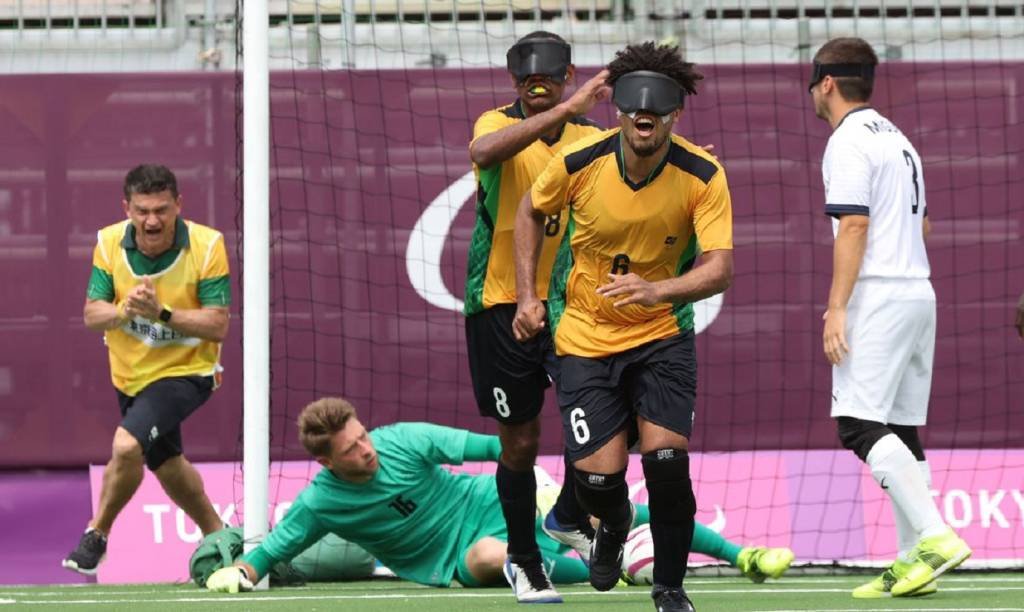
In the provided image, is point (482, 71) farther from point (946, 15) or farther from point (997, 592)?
point (997, 592)

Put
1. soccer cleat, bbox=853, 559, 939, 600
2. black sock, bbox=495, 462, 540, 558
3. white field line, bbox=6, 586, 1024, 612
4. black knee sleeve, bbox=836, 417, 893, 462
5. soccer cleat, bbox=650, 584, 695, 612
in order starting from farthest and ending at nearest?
white field line, bbox=6, 586, 1024, 612, black sock, bbox=495, 462, 540, 558, black knee sleeve, bbox=836, 417, 893, 462, soccer cleat, bbox=853, 559, 939, 600, soccer cleat, bbox=650, 584, 695, 612

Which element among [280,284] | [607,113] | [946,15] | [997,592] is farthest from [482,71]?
[997,592]

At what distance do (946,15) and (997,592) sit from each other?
5.34 metres

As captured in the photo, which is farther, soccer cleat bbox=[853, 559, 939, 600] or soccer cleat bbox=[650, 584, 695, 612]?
soccer cleat bbox=[853, 559, 939, 600]

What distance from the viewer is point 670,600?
19.0 ft

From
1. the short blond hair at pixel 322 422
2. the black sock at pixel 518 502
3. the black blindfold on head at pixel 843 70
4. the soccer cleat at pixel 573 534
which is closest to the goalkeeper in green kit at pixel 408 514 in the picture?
the short blond hair at pixel 322 422

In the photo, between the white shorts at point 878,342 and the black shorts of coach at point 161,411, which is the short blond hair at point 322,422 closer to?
the black shorts of coach at point 161,411

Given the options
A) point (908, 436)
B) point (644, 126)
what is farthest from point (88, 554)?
point (644, 126)

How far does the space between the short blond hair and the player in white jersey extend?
2.09 metres

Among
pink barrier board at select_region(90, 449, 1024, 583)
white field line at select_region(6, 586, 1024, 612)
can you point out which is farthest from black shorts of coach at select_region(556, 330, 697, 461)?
pink barrier board at select_region(90, 449, 1024, 583)

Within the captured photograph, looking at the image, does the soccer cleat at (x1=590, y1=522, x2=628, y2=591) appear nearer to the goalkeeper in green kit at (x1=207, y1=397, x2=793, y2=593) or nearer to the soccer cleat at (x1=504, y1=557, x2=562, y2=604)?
the soccer cleat at (x1=504, y1=557, x2=562, y2=604)

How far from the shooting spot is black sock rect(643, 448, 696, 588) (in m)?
5.84

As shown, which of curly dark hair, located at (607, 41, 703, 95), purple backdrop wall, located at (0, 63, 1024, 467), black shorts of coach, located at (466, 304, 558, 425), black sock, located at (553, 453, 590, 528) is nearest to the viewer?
curly dark hair, located at (607, 41, 703, 95)

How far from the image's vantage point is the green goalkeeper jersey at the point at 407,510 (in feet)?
26.0
